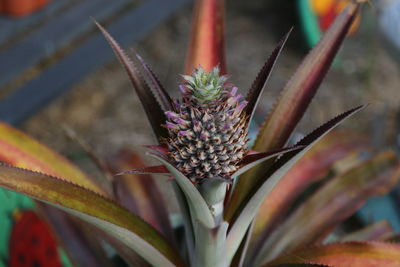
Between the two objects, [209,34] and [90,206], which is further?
[209,34]

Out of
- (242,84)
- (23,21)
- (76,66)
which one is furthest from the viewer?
(242,84)

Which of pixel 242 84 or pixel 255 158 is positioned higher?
pixel 255 158

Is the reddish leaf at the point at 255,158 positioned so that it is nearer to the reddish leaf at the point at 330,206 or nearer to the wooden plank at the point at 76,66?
the reddish leaf at the point at 330,206

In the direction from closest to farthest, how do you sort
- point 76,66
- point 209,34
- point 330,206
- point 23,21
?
point 209,34 < point 330,206 < point 23,21 < point 76,66

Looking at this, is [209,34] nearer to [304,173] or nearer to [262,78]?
[262,78]

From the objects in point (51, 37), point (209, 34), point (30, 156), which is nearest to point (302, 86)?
point (209, 34)

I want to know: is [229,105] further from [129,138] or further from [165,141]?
[129,138]
